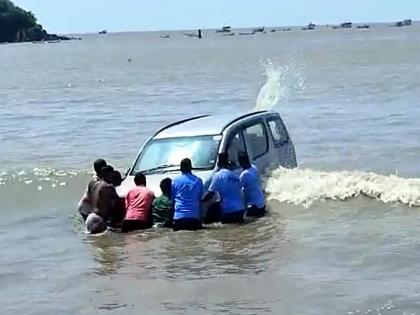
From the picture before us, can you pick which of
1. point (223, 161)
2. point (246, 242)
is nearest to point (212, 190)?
point (223, 161)

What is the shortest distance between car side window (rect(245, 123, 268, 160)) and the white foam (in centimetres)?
41

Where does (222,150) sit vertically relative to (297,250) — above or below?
above

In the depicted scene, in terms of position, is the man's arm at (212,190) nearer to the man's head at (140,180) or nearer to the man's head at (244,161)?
the man's head at (244,161)

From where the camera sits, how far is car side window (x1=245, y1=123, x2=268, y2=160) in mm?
15906

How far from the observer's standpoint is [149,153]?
15.3 meters

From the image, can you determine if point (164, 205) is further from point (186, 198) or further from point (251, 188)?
point (251, 188)

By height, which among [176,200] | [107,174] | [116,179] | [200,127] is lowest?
[176,200]

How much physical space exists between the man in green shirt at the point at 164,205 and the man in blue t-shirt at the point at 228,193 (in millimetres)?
517

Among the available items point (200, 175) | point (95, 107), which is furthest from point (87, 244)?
point (95, 107)

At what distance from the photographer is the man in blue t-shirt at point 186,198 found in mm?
13633

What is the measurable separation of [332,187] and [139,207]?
420cm

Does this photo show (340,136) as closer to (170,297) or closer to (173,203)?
(173,203)

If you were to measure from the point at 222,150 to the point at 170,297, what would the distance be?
462 cm

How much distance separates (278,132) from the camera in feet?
55.8
